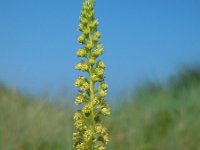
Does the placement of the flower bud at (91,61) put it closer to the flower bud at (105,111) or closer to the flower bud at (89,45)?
the flower bud at (89,45)

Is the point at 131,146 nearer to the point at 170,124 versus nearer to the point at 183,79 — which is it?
the point at 170,124

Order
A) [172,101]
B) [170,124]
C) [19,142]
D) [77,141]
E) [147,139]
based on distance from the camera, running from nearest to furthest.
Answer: [77,141] → [19,142] → [147,139] → [170,124] → [172,101]

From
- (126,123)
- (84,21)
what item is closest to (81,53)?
(84,21)

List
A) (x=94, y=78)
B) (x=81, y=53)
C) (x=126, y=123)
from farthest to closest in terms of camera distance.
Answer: (x=126, y=123) → (x=81, y=53) → (x=94, y=78)

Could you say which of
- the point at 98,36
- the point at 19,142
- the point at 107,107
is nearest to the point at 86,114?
the point at 107,107

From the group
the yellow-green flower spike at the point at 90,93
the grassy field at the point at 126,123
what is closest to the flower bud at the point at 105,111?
the yellow-green flower spike at the point at 90,93

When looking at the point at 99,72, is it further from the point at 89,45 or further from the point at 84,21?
the point at 84,21

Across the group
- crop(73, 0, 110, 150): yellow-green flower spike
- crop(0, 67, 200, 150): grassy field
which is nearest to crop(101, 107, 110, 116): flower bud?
crop(73, 0, 110, 150): yellow-green flower spike

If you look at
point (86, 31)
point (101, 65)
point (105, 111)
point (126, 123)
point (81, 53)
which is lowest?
point (105, 111)
